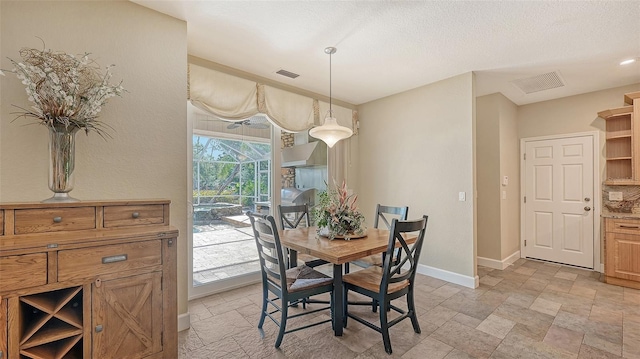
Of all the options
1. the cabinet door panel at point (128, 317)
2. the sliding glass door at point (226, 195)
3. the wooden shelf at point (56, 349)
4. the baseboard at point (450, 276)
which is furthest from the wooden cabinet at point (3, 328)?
the baseboard at point (450, 276)

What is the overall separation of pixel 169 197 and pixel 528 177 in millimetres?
5424

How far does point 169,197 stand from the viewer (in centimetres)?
237

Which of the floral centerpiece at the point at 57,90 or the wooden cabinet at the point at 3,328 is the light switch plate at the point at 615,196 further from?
the wooden cabinet at the point at 3,328

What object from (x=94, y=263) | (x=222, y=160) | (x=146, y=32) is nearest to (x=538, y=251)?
(x=222, y=160)

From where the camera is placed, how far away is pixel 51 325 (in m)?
1.51

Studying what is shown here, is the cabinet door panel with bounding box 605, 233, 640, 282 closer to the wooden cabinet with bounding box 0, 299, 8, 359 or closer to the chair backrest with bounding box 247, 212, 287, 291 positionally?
the chair backrest with bounding box 247, 212, 287, 291

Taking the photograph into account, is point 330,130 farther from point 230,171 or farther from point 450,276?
point 450,276

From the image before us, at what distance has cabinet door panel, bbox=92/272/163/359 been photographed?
5.01ft

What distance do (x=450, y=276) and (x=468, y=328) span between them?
1250 millimetres

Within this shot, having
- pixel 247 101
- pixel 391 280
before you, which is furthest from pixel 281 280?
pixel 247 101

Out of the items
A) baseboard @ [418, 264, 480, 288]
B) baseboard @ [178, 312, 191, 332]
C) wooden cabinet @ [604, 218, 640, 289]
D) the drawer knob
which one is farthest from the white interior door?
the drawer knob

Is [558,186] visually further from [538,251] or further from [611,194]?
[538,251]

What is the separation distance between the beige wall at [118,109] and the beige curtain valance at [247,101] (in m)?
0.52

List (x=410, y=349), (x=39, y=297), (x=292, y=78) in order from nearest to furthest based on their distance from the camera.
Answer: (x=39, y=297), (x=410, y=349), (x=292, y=78)
